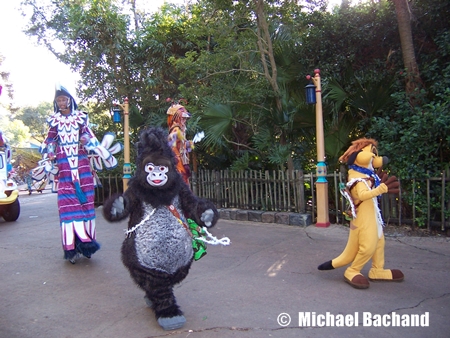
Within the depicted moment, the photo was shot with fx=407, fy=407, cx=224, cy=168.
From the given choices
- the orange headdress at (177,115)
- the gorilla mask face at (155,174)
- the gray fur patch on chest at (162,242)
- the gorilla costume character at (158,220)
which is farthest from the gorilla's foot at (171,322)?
the orange headdress at (177,115)

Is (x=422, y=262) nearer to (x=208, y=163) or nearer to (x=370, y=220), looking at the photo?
(x=370, y=220)

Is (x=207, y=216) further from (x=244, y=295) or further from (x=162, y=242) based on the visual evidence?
(x=244, y=295)

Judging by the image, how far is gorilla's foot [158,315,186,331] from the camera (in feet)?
10.4

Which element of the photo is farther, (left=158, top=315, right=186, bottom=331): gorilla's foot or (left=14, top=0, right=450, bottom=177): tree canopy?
(left=14, top=0, right=450, bottom=177): tree canopy

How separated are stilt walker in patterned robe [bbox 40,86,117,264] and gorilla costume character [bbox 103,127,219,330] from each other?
5.82ft

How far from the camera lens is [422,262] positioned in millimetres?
4898

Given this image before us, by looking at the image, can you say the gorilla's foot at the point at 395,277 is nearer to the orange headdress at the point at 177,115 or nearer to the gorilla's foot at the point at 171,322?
the gorilla's foot at the point at 171,322

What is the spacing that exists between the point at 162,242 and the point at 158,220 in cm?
19

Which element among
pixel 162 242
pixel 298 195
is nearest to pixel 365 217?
pixel 162 242

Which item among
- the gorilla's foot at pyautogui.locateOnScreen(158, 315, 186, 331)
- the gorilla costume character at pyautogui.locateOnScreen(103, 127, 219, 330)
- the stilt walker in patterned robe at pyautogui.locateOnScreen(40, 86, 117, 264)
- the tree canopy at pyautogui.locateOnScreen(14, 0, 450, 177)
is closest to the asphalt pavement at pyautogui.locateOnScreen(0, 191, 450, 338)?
the gorilla's foot at pyautogui.locateOnScreen(158, 315, 186, 331)

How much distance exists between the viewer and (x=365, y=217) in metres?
4.03

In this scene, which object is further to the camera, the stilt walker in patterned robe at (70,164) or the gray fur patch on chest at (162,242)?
the stilt walker in patterned robe at (70,164)

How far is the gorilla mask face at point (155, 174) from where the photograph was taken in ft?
10.7

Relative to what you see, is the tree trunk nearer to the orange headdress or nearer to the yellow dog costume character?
the yellow dog costume character
